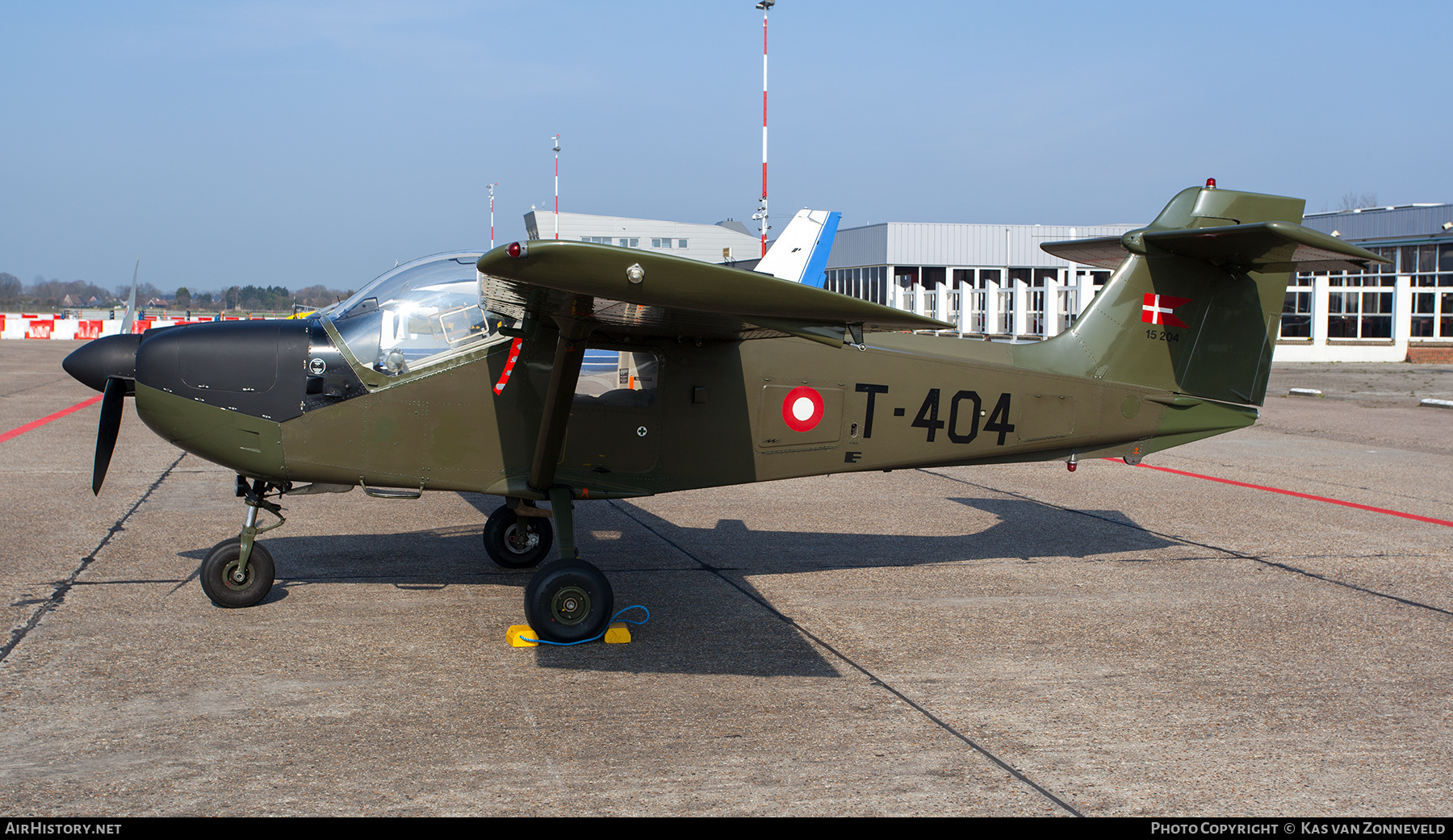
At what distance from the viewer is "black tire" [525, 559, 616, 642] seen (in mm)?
5398

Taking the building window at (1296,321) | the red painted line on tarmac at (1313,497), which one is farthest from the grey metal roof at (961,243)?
the red painted line on tarmac at (1313,497)

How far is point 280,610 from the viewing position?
5988mm

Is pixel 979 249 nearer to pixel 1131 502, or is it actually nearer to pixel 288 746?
pixel 1131 502

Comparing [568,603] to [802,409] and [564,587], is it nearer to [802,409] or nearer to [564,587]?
[564,587]

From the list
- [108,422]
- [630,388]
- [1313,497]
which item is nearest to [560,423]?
[630,388]

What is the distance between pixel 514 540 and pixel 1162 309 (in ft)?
15.7

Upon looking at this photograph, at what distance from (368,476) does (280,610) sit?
39.2 inches

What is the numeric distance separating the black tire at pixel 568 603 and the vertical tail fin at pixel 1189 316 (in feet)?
11.1

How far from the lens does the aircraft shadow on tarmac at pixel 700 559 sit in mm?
5359

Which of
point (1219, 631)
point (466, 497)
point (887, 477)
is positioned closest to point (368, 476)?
point (466, 497)

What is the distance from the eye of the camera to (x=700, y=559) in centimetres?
749

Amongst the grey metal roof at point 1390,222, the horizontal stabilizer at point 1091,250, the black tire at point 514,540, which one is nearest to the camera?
the black tire at point 514,540

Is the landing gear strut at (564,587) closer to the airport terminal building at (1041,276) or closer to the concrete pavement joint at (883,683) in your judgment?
the concrete pavement joint at (883,683)

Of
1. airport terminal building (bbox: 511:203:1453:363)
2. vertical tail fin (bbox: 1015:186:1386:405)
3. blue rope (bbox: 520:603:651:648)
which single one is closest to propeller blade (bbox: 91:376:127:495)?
blue rope (bbox: 520:603:651:648)
